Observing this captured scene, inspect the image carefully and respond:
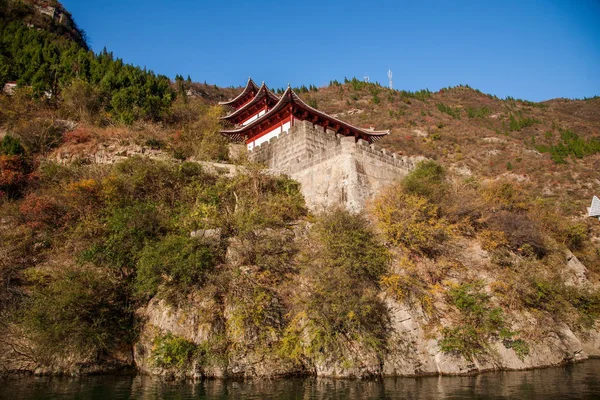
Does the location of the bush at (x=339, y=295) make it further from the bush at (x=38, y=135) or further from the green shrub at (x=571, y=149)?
the green shrub at (x=571, y=149)

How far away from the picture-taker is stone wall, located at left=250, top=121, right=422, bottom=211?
61.3ft

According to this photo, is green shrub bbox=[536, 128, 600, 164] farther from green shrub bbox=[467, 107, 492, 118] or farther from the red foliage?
the red foliage

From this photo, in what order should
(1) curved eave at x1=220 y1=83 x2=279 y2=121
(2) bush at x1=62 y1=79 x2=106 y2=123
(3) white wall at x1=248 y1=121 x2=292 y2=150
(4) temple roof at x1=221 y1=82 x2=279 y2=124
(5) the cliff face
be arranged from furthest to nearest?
1. (4) temple roof at x1=221 y1=82 x2=279 y2=124
2. (1) curved eave at x1=220 y1=83 x2=279 y2=121
3. (2) bush at x1=62 y1=79 x2=106 y2=123
4. (3) white wall at x1=248 y1=121 x2=292 y2=150
5. (5) the cliff face

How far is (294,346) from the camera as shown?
12727mm

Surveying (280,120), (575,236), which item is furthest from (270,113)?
(575,236)

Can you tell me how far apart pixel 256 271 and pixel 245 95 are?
1040 inches

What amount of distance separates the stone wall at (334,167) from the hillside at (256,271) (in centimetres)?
105

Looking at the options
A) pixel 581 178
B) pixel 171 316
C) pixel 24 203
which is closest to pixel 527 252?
pixel 171 316

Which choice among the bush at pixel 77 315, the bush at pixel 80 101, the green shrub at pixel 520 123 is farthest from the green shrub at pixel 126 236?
the green shrub at pixel 520 123

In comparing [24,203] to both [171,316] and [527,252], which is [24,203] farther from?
[527,252]

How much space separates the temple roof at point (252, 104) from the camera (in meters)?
30.4

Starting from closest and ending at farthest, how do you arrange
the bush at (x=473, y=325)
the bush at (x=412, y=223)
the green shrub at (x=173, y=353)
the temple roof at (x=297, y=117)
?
the green shrub at (x=173, y=353)
the bush at (x=473, y=325)
the bush at (x=412, y=223)
the temple roof at (x=297, y=117)

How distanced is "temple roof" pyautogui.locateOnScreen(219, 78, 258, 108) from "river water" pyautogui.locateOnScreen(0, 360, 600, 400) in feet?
95.0

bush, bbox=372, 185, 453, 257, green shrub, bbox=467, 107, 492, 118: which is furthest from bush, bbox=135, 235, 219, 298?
green shrub, bbox=467, 107, 492, 118
